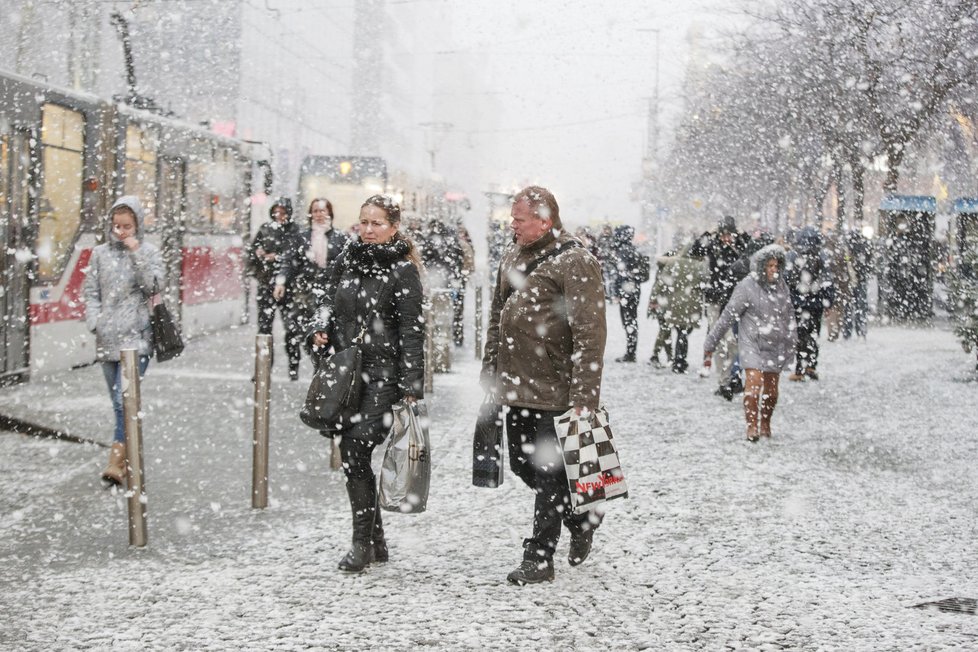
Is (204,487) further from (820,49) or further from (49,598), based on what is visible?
(820,49)

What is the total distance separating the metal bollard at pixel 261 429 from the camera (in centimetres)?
647

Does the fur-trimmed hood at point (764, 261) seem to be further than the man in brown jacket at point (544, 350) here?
Yes

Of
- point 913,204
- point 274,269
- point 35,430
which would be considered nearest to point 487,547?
point 35,430

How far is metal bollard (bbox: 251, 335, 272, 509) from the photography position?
6.47 m

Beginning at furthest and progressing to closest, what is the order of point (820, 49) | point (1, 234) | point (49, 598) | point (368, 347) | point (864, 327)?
point (820, 49) → point (864, 327) → point (1, 234) → point (368, 347) → point (49, 598)

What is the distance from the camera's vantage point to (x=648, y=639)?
447 cm

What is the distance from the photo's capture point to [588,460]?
4957 millimetres

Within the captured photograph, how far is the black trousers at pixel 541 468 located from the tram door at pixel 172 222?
1121cm

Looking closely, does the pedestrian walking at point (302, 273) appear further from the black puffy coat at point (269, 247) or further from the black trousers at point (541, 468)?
the black trousers at point (541, 468)

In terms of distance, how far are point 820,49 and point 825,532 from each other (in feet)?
72.5

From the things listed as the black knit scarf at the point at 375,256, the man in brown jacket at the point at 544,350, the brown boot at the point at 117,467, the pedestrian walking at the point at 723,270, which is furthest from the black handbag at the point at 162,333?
the pedestrian walking at the point at 723,270

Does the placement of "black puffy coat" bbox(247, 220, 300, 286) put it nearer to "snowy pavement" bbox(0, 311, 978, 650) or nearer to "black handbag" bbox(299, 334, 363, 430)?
"snowy pavement" bbox(0, 311, 978, 650)

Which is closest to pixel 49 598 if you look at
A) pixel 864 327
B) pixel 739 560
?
pixel 739 560

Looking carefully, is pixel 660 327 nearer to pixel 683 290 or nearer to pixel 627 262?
pixel 683 290
